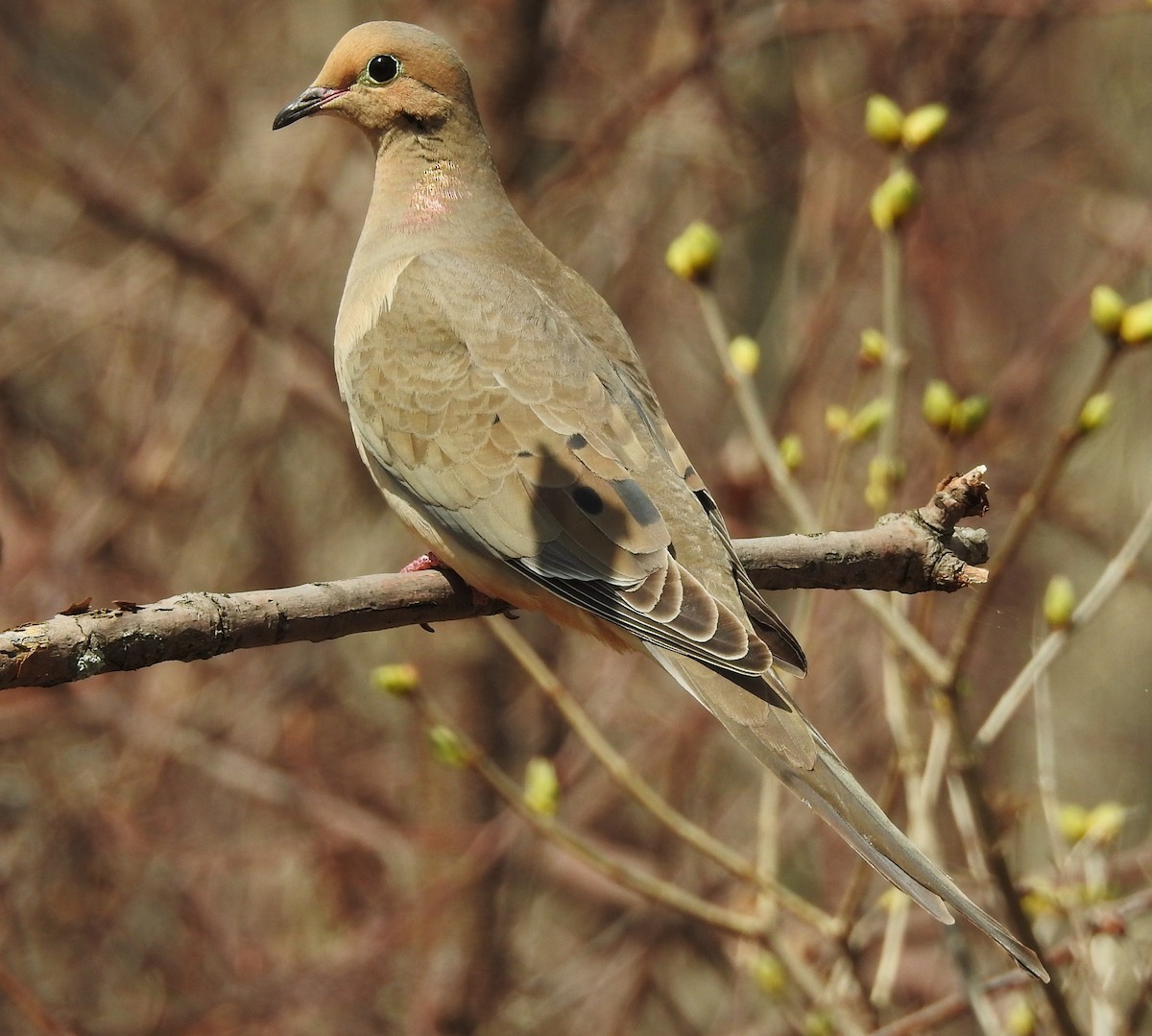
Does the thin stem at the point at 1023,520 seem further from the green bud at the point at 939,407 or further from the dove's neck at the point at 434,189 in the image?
the dove's neck at the point at 434,189

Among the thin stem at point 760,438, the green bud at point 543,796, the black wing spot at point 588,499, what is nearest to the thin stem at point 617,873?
the green bud at point 543,796

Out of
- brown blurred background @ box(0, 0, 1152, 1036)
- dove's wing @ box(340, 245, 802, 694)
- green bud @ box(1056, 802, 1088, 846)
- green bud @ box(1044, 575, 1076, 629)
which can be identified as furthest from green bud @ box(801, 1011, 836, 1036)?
brown blurred background @ box(0, 0, 1152, 1036)

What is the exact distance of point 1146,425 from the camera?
23.8 feet

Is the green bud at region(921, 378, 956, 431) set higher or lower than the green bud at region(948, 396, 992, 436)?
higher

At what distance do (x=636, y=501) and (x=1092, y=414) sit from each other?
2.93 ft

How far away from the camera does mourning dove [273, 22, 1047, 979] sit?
2.67 m

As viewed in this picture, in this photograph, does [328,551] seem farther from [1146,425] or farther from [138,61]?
[1146,425]

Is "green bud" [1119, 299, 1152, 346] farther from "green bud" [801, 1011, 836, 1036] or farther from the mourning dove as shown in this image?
"green bud" [801, 1011, 836, 1036]

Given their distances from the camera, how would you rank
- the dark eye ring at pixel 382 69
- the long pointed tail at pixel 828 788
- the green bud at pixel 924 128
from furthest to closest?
the dark eye ring at pixel 382 69, the green bud at pixel 924 128, the long pointed tail at pixel 828 788

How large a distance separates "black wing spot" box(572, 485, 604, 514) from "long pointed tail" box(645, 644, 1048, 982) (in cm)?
32

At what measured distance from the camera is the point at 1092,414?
2.63 meters

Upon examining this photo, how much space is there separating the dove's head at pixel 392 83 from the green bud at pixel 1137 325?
1836mm

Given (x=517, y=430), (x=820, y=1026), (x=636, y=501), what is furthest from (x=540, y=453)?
(x=820, y=1026)

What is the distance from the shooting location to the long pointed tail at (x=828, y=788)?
2180 millimetres
